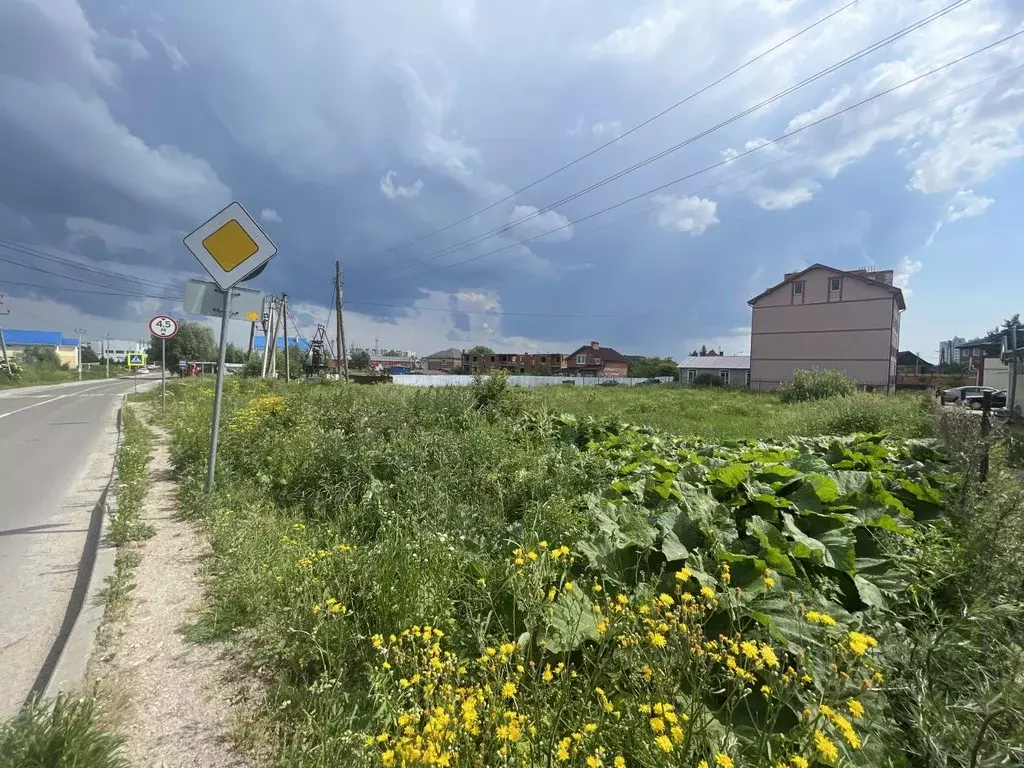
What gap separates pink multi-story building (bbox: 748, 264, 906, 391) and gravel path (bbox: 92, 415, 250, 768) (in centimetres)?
3771

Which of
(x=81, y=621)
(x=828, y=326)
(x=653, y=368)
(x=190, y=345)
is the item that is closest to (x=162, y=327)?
(x=81, y=621)

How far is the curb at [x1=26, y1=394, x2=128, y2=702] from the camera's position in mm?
2412

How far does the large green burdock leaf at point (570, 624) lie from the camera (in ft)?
7.23

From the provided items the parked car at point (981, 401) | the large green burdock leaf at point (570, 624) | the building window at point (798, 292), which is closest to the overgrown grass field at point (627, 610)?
the large green burdock leaf at point (570, 624)

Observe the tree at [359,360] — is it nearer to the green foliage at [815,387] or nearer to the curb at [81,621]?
the green foliage at [815,387]

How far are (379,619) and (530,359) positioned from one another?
293 ft

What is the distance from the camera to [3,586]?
369 centimetres

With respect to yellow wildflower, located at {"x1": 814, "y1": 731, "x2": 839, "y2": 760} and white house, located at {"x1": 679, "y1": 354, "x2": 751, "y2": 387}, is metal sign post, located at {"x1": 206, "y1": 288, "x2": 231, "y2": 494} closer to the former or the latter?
yellow wildflower, located at {"x1": 814, "y1": 731, "x2": 839, "y2": 760}

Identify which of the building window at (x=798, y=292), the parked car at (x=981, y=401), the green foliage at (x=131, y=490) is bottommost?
the green foliage at (x=131, y=490)

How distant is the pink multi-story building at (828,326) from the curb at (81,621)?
3780 cm

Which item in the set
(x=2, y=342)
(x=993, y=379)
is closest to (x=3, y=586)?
(x=993, y=379)

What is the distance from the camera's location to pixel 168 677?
2475 millimetres

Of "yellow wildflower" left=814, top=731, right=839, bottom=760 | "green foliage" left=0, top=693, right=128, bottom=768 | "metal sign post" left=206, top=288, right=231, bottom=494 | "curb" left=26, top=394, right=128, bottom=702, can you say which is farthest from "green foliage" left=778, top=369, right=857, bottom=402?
"green foliage" left=0, top=693, right=128, bottom=768

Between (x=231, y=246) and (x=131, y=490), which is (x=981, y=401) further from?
(x=131, y=490)
